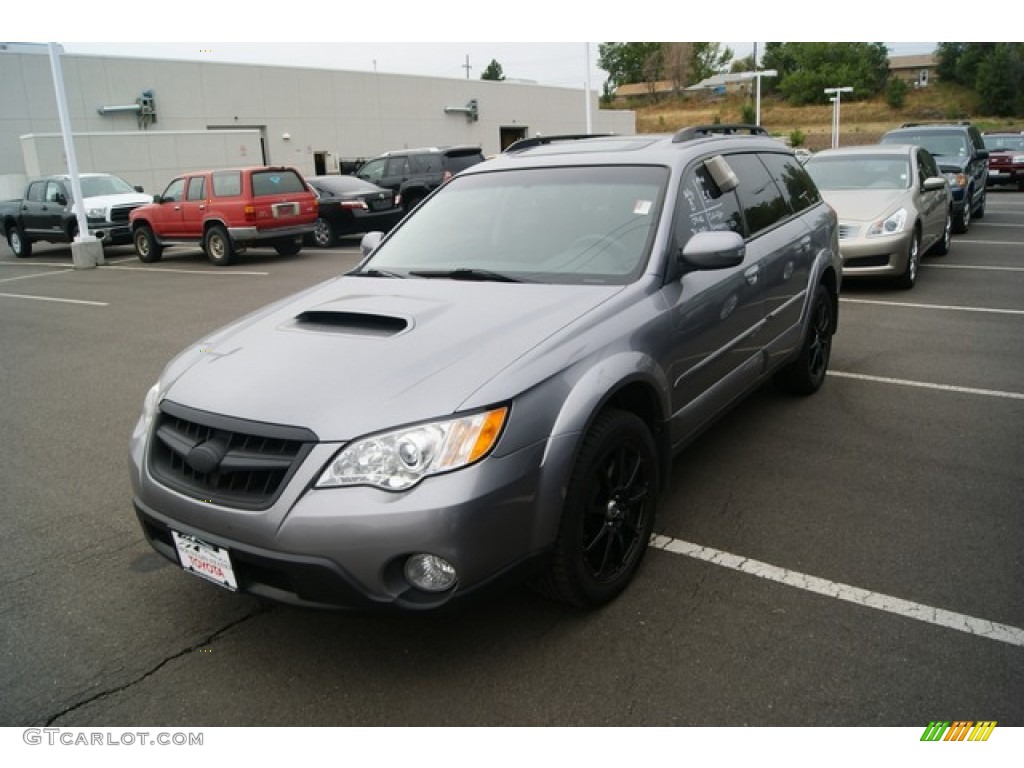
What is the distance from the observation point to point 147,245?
16.3 m

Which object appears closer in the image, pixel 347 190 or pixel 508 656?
pixel 508 656

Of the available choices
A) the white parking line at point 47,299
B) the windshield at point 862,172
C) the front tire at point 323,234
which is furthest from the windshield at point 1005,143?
the white parking line at point 47,299

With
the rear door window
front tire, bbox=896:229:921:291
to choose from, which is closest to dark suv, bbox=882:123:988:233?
front tire, bbox=896:229:921:291

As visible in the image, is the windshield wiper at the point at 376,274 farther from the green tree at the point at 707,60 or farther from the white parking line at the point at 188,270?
the green tree at the point at 707,60

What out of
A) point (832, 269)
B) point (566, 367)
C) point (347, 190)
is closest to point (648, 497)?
point (566, 367)

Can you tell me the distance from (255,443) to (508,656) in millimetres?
1153

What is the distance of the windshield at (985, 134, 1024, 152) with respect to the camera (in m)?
23.7

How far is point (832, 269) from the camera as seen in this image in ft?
18.6

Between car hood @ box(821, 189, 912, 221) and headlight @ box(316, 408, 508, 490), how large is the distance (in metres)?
7.69

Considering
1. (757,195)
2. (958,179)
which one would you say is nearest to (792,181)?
(757,195)

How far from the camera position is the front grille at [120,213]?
56.3 feet

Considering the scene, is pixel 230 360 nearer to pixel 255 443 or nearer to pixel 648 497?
pixel 255 443

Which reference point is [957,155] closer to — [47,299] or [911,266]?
[911,266]

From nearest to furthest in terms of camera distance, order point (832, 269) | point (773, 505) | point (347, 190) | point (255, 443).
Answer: point (255, 443) → point (773, 505) → point (832, 269) → point (347, 190)
